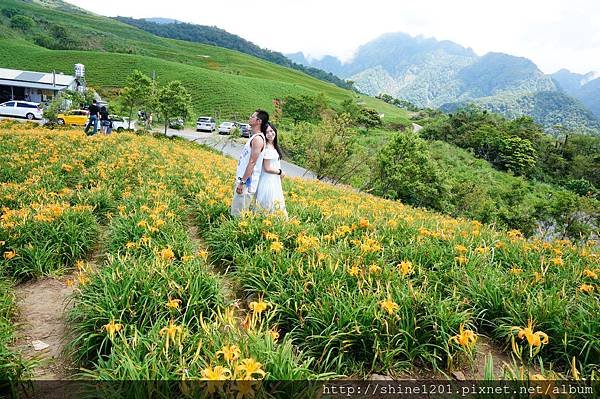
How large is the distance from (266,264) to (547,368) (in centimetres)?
246

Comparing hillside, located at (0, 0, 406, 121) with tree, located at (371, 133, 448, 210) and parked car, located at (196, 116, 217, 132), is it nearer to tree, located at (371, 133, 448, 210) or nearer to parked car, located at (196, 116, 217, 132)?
parked car, located at (196, 116, 217, 132)

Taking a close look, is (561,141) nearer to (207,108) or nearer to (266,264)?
(207,108)

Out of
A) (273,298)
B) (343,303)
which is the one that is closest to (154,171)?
(273,298)

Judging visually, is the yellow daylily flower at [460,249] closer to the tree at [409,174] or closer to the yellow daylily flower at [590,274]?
the yellow daylily flower at [590,274]

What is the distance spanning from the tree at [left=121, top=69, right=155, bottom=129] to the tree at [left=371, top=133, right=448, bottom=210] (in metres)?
15.7

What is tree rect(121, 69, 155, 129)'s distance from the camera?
23531 millimetres

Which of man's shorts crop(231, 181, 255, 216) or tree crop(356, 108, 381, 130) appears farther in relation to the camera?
tree crop(356, 108, 381, 130)

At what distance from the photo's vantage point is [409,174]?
69.5 feet

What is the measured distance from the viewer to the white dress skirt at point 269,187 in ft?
18.0

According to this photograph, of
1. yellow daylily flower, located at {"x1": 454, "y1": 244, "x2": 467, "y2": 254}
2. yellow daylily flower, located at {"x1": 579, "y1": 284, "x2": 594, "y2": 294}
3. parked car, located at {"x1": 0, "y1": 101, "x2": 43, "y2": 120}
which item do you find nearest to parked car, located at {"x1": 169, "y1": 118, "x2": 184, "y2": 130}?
parked car, located at {"x1": 0, "y1": 101, "x2": 43, "y2": 120}

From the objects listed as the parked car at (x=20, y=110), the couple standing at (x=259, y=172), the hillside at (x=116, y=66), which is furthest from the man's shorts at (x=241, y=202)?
the hillside at (x=116, y=66)

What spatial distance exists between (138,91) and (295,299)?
24439 mm

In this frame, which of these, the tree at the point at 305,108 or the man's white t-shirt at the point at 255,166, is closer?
the man's white t-shirt at the point at 255,166

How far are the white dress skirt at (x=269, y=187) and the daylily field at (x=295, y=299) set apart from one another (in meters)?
0.69
